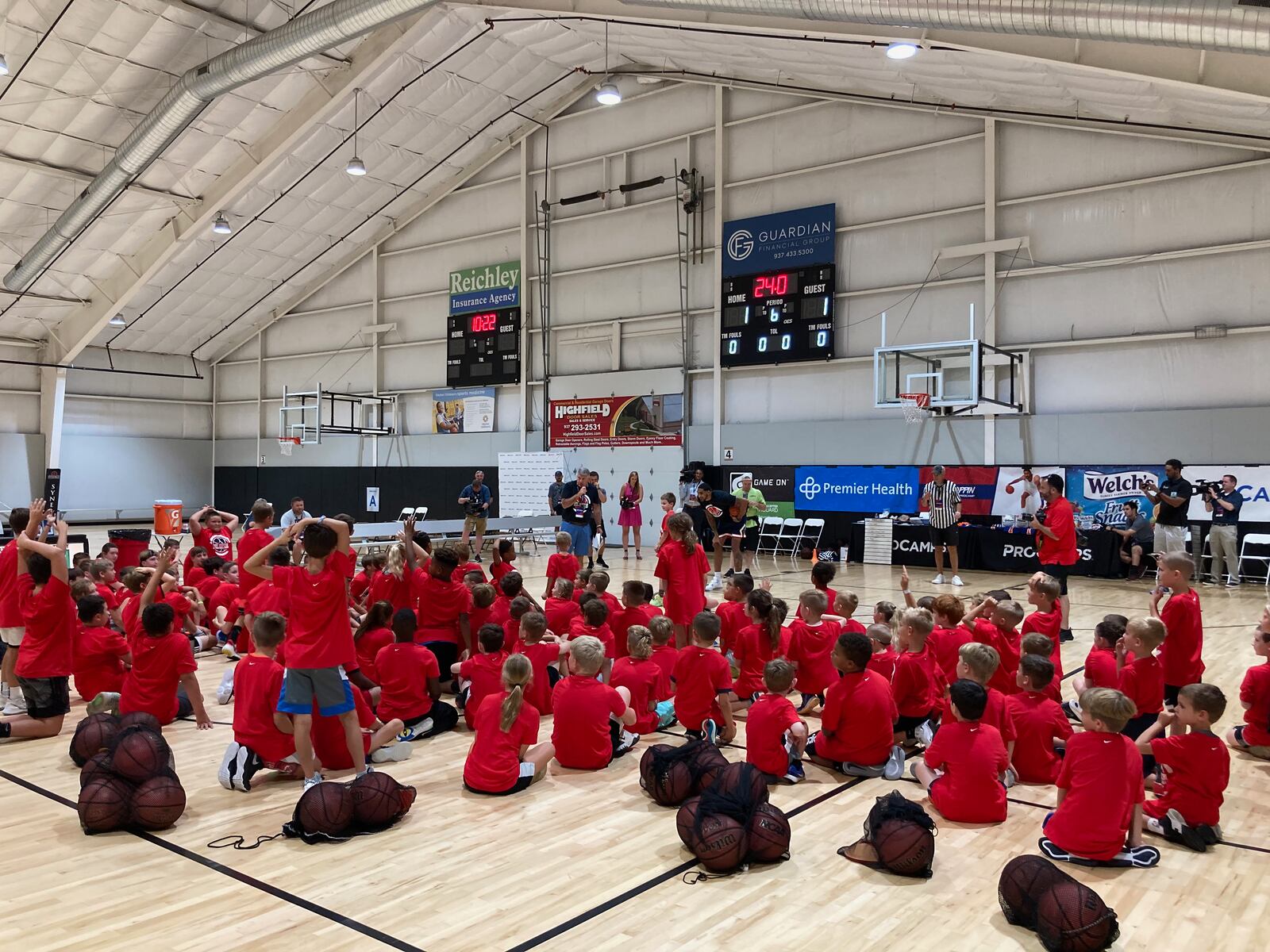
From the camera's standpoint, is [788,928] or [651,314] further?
[651,314]

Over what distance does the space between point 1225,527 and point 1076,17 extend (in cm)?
850

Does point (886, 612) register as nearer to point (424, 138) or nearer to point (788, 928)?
point (788, 928)

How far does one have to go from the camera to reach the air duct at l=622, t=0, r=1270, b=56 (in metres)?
8.22

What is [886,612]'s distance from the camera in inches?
282

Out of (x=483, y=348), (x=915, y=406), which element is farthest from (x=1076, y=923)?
(x=483, y=348)

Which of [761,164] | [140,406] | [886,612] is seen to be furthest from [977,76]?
[140,406]

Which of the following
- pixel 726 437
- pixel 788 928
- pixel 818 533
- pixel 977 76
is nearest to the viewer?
pixel 788 928

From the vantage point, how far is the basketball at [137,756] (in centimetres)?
458

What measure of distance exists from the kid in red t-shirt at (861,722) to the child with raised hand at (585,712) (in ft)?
2.83

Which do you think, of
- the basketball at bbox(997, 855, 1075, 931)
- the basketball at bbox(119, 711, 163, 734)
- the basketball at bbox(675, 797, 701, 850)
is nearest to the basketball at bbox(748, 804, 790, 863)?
the basketball at bbox(675, 797, 701, 850)

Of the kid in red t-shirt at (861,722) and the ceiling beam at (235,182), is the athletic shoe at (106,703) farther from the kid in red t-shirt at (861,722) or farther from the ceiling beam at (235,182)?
the ceiling beam at (235,182)

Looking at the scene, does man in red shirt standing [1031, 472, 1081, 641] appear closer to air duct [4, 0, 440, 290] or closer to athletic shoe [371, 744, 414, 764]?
athletic shoe [371, 744, 414, 764]

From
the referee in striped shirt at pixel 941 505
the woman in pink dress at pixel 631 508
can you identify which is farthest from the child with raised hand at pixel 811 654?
the woman in pink dress at pixel 631 508

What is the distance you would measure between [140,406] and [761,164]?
71.6 feet
